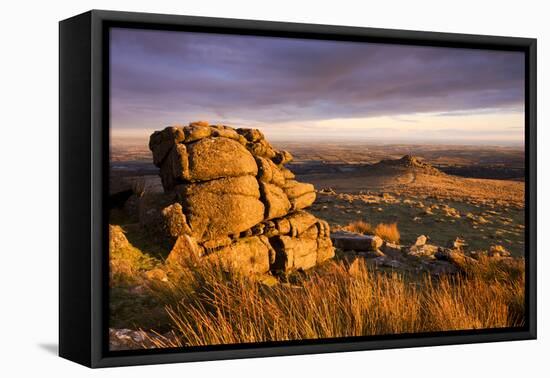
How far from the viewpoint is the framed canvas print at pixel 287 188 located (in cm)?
978

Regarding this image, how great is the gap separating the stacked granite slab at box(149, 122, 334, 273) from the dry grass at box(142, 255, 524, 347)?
0.22m

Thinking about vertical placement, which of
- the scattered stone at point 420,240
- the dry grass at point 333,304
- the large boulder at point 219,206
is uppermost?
the large boulder at point 219,206

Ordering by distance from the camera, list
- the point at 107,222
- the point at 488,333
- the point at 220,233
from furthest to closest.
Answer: the point at 488,333 → the point at 220,233 → the point at 107,222

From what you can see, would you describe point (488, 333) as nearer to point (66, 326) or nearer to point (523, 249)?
point (523, 249)

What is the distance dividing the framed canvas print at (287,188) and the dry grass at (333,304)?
0.02 metres

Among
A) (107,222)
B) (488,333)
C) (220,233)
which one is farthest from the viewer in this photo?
(488,333)

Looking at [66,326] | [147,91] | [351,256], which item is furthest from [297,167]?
[66,326]

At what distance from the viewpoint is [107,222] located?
961cm

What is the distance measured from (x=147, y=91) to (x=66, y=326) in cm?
224

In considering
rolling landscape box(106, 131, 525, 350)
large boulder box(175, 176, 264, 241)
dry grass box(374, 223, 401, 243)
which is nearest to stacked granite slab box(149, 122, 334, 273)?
large boulder box(175, 176, 264, 241)

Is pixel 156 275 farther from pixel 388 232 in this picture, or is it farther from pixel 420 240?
pixel 420 240

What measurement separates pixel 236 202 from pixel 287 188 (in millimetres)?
601

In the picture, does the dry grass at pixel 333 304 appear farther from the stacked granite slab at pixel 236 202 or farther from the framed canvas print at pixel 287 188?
the stacked granite slab at pixel 236 202

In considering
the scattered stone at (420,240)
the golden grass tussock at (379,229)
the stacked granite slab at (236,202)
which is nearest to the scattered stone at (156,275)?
the stacked granite slab at (236,202)
